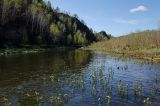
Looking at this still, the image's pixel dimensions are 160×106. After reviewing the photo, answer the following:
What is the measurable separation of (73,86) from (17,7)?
384 ft

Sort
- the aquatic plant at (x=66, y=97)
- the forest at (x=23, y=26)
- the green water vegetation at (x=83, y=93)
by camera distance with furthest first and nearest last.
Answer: the forest at (x=23, y=26), the aquatic plant at (x=66, y=97), the green water vegetation at (x=83, y=93)

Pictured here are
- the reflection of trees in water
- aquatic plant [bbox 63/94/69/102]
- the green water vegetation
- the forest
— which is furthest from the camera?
the forest

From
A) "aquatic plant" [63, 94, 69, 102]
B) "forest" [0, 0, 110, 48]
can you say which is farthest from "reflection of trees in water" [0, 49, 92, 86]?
"forest" [0, 0, 110, 48]

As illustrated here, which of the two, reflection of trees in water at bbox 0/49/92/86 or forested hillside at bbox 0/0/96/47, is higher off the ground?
forested hillside at bbox 0/0/96/47

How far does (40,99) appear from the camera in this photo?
2586 centimetres

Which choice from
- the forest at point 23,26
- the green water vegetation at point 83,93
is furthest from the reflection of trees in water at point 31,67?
the forest at point 23,26

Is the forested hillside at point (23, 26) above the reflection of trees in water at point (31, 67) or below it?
above

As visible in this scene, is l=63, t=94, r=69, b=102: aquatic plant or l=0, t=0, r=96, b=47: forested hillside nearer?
l=63, t=94, r=69, b=102: aquatic plant

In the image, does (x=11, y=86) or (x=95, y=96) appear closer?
(x=95, y=96)

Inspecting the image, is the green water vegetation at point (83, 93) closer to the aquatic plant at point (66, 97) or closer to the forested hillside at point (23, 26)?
the aquatic plant at point (66, 97)

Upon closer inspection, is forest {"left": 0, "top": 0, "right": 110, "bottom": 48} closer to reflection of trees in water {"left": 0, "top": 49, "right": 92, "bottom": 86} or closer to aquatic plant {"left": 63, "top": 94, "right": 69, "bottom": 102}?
reflection of trees in water {"left": 0, "top": 49, "right": 92, "bottom": 86}

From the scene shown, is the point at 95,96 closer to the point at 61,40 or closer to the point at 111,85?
the point at 111,85

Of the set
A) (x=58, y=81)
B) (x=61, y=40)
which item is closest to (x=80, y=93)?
(x=58, y=81)

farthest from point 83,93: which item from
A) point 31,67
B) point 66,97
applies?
point 31,67
